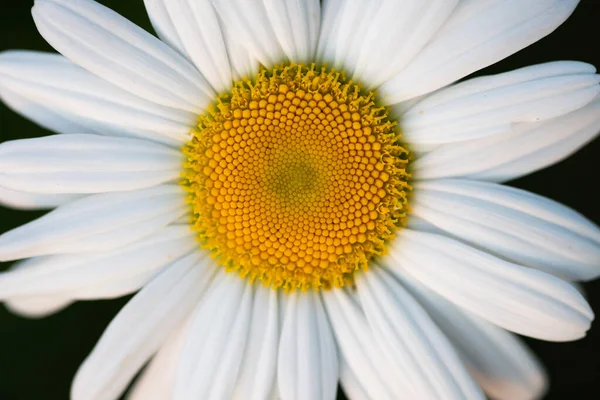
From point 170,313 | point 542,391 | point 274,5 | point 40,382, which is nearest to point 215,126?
point 274,5

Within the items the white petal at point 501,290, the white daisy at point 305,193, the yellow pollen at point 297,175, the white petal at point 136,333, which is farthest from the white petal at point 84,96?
→ the white petal at point 501,290

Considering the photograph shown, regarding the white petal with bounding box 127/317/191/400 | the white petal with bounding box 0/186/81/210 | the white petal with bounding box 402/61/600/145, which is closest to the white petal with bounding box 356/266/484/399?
the white petal with bounding box 402/61/600/145

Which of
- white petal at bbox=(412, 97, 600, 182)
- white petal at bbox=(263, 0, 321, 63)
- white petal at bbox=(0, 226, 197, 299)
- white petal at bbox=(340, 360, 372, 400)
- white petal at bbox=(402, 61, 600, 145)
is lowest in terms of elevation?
white petal at bbox=(340, 360, 372, 400)

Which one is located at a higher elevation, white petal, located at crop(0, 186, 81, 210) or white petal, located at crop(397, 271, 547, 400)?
white petal, located at crop(0, 186, 81, 210)

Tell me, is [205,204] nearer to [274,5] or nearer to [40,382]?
[274,5]

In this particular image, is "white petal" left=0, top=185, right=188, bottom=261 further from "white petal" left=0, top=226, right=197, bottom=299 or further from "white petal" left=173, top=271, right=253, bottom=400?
"white petal" left=173, top=271, right=253, bottom=400

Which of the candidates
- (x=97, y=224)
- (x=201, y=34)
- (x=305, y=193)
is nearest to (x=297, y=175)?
(x=305, y=193)
